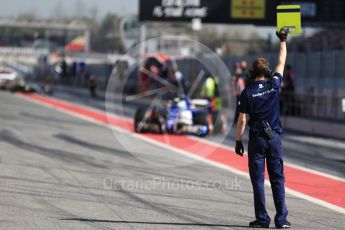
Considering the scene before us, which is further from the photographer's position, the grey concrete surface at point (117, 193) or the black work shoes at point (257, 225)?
the grey concrete surface at point (117, 193)

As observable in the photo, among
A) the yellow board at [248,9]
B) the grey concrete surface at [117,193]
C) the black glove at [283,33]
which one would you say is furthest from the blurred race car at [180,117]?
the yellow board at [248,9]

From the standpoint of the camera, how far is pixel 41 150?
14898mm

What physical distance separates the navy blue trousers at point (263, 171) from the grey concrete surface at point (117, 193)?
0.31 metres

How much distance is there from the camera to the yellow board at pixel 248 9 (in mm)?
29938

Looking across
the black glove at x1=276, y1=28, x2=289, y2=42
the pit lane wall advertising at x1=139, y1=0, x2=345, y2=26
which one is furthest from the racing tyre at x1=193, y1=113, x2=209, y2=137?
the black glove at x1=276, y1=28, x2=289, y2=42

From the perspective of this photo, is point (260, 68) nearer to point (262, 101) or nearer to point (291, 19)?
point (262, 101)

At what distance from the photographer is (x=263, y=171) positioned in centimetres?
761

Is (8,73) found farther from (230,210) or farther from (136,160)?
(230,210)

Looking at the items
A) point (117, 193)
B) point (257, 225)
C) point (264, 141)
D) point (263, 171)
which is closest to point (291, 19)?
point (264, 141)

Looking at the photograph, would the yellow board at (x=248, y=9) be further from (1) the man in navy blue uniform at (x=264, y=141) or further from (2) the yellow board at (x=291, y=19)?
(1) the man in navy blue uniform at (x=264, y=141)

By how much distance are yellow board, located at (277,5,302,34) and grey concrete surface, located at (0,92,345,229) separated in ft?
6.24

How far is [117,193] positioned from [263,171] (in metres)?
2.75

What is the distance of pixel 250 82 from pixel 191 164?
5.97 meters

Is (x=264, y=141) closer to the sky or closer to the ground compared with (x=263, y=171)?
closer to the sky
